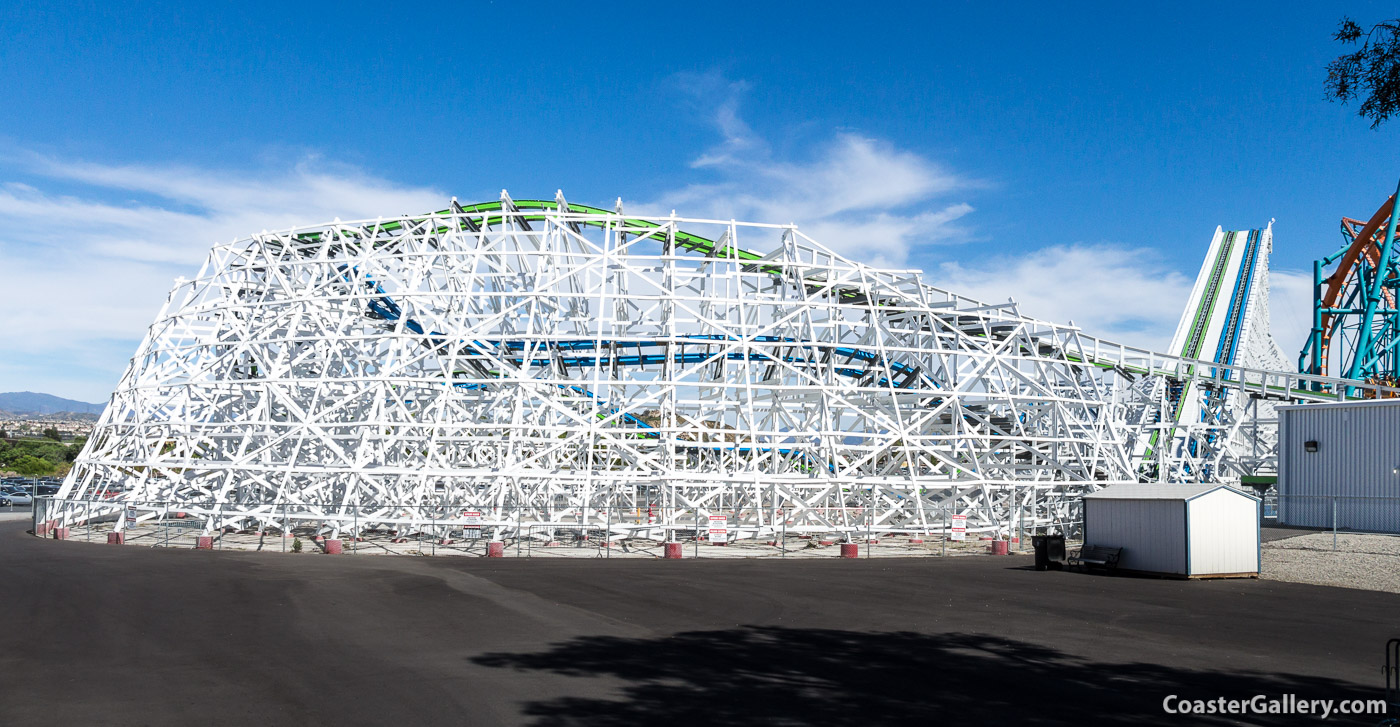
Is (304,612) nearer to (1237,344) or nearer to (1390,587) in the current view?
(1390,587)

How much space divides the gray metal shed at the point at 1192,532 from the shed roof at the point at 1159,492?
2cm

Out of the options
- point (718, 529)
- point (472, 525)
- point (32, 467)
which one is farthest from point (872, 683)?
point (32, 467)

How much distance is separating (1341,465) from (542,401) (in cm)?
2237

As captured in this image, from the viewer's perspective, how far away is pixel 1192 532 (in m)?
18.4

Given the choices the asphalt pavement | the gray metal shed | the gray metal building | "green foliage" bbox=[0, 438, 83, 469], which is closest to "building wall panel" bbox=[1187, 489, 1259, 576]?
the gray metal shed

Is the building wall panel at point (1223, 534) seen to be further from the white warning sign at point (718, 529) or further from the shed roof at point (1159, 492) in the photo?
the white warning sign at point (718, 529)

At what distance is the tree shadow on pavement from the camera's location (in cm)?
758

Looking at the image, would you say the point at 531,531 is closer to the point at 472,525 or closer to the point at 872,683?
the point at 472,525

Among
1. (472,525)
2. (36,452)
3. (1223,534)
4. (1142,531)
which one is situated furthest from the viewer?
(36,452)

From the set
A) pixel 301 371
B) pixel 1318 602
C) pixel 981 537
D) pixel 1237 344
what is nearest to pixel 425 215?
pixel 301 371

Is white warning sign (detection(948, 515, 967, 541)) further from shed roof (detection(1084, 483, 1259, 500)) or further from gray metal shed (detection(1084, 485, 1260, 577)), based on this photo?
gray metal shed (detection(1084, 485, 1260, 577))

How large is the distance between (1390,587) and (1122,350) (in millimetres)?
20973

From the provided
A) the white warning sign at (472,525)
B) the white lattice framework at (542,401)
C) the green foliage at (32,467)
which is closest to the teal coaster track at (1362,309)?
the white lattice framework at (542,401)

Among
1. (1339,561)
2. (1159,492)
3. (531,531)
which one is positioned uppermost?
(1159,492)
